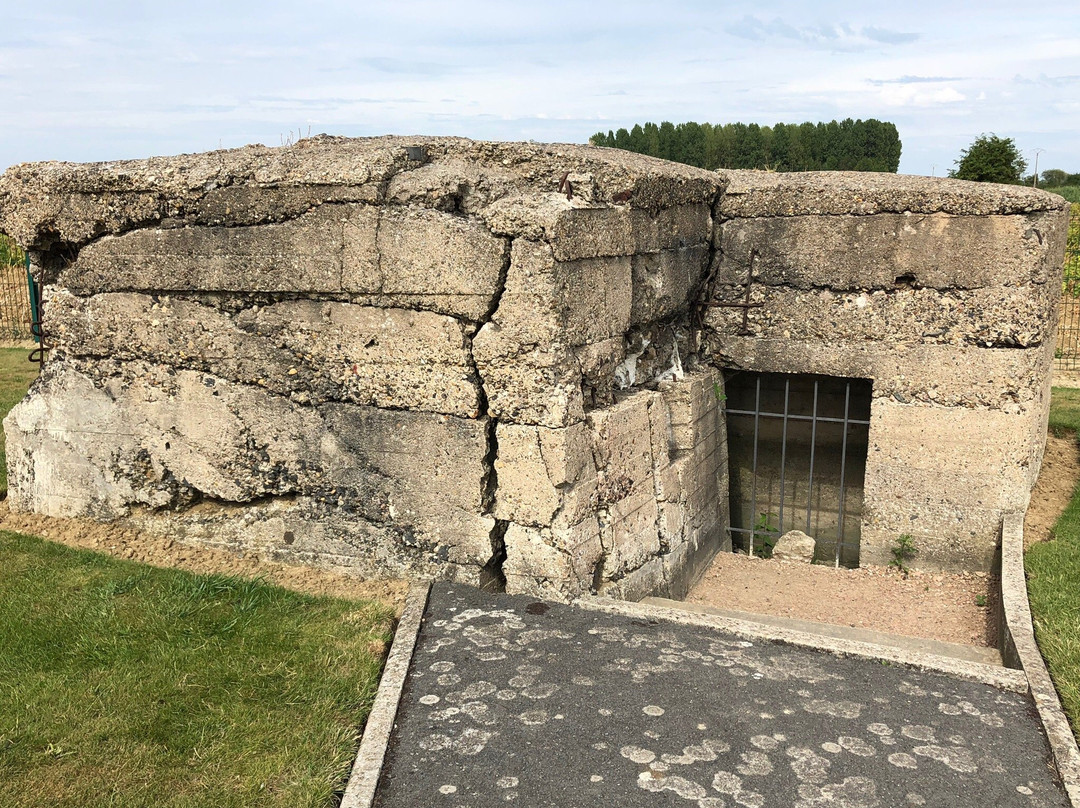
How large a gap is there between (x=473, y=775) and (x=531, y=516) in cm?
180

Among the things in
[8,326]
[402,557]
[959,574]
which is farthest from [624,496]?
[8,326]

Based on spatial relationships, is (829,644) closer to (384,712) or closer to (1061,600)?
(1061,600)

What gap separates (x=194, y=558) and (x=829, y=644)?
12.1 ft

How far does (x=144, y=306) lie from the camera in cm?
582

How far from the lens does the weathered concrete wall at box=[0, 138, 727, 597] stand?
513cm

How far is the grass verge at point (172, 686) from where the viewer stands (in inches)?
142

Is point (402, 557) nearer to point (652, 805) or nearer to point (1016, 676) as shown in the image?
point (652, 805)

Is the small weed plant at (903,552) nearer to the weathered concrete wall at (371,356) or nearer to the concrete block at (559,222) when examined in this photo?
the weathered concrete wall at (371,356)

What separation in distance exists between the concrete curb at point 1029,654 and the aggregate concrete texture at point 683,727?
2.4 inches

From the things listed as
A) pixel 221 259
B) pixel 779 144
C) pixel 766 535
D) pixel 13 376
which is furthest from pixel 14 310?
pixel 779 144

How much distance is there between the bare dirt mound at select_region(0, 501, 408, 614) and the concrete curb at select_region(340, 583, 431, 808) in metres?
0.24

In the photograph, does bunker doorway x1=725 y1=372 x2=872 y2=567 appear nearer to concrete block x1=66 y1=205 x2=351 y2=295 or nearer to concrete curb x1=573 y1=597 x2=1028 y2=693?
concrete curb x1=573 y1=597 x2=1028 y2=693

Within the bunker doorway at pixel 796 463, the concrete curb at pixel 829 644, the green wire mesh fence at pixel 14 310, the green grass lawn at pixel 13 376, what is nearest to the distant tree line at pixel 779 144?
the green wire mesh fence at pixel 14 310

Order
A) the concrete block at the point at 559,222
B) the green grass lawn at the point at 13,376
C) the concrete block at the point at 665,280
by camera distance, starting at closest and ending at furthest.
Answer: the concrete block at the point at 559,222
the concrete block at the point at 665,280
the green grass lawn at the point at 13,376
